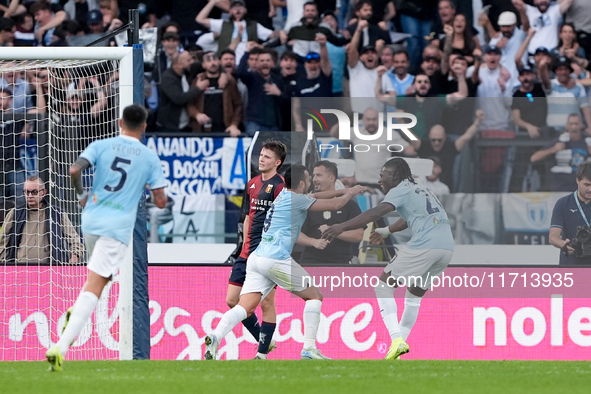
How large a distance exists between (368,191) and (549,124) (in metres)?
2.40

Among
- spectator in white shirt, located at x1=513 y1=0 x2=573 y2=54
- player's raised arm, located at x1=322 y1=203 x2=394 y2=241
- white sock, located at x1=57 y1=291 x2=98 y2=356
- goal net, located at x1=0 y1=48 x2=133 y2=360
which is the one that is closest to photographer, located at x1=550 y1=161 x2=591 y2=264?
player's raised arm, located at x1=322 y1=203 x2=394 y2=241

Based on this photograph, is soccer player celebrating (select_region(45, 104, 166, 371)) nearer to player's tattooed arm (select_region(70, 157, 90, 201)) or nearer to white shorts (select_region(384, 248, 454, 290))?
player's tattooed arm (select_region(70, 157, 90, 201))

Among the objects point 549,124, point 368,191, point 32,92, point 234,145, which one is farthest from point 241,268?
point 32,92

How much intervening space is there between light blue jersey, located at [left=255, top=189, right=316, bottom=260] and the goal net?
5.74ft

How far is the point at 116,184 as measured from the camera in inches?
255

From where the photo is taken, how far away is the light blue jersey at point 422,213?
929cm

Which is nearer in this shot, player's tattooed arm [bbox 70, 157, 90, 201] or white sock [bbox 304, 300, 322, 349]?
player's tattooed arm [bbox 70, 157, 90, 201]

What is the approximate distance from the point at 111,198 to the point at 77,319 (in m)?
0.89

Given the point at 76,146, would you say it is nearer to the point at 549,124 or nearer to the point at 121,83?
the point at 121,83

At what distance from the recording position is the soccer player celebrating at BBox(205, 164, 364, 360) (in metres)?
7.90

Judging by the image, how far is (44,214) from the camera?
9727 millimetres

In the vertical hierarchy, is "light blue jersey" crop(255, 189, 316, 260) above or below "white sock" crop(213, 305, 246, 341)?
above

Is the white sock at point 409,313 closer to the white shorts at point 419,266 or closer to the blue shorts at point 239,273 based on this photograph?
the white shorts at point 419,266
